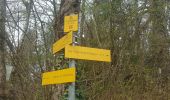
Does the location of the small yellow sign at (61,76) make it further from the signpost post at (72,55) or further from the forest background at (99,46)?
the forest background at (99,46)

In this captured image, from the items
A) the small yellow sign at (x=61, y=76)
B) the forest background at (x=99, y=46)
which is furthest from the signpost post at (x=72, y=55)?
the forest background at (x=99, y=46)

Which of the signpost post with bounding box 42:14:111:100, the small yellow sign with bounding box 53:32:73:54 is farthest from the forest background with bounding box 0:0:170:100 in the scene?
the signpost post with bounding box 42:14:111:100

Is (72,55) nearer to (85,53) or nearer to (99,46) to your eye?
(85,53)

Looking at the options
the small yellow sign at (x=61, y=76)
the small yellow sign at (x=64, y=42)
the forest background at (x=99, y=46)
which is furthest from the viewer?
the forest background at (x=99, y=46)

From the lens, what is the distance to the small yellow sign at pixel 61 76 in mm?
5094

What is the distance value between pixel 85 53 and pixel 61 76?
1.44ft

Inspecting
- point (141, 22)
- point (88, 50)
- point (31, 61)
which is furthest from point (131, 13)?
point (88, 50)

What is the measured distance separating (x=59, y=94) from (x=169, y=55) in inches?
247

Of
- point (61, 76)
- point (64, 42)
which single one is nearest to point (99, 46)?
point (64, 42)

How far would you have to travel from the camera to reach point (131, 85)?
9656mm

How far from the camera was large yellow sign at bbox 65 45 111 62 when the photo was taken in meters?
5.17

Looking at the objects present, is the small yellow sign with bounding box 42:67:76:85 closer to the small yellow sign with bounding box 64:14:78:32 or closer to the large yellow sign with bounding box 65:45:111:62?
the large yellow sign with bounding box 65:45:111:62

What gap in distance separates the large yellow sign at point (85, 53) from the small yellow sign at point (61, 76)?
8.2 inches

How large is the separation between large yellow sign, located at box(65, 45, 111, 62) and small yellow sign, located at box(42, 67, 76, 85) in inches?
8.2
